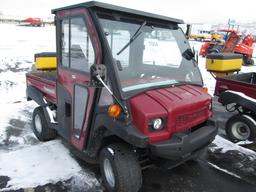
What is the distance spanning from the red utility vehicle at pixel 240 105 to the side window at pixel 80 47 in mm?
2715

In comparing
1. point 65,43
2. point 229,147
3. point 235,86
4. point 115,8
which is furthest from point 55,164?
point 235,86

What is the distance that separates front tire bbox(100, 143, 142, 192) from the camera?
2775mm

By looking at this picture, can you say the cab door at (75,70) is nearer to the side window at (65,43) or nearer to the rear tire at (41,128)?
the side window at (65,43)

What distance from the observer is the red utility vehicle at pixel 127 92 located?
8.84 ft

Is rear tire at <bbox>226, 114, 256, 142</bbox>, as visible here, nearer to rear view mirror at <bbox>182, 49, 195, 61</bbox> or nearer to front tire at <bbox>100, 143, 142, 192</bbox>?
rear view mirror at <bbox>182, 49, 195, 61</bbox>

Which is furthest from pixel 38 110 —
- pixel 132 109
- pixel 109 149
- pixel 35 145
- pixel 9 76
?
pixel 9 76

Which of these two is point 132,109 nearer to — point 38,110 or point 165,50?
point 165,50

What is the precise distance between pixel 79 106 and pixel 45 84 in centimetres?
128

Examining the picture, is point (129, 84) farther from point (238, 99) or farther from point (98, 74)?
point (238, 99)

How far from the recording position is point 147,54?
11.2 feet

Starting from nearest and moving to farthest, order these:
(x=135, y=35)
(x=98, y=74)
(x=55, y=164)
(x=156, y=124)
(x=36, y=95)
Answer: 1. (x=98, y=74)
2. (x=156, y=124)
3. (x=135, y=35)
4. (x=55, y=164)
5. (x=36, y=95)

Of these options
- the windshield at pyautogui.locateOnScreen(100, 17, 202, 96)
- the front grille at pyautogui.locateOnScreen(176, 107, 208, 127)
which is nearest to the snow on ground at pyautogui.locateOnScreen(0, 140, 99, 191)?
the front grille at pyautogui.locateOnScreen(176, 107, 208, 127)

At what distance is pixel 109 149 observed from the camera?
2.93 m

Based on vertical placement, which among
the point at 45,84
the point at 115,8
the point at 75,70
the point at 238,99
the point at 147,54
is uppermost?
the point at 115,8
